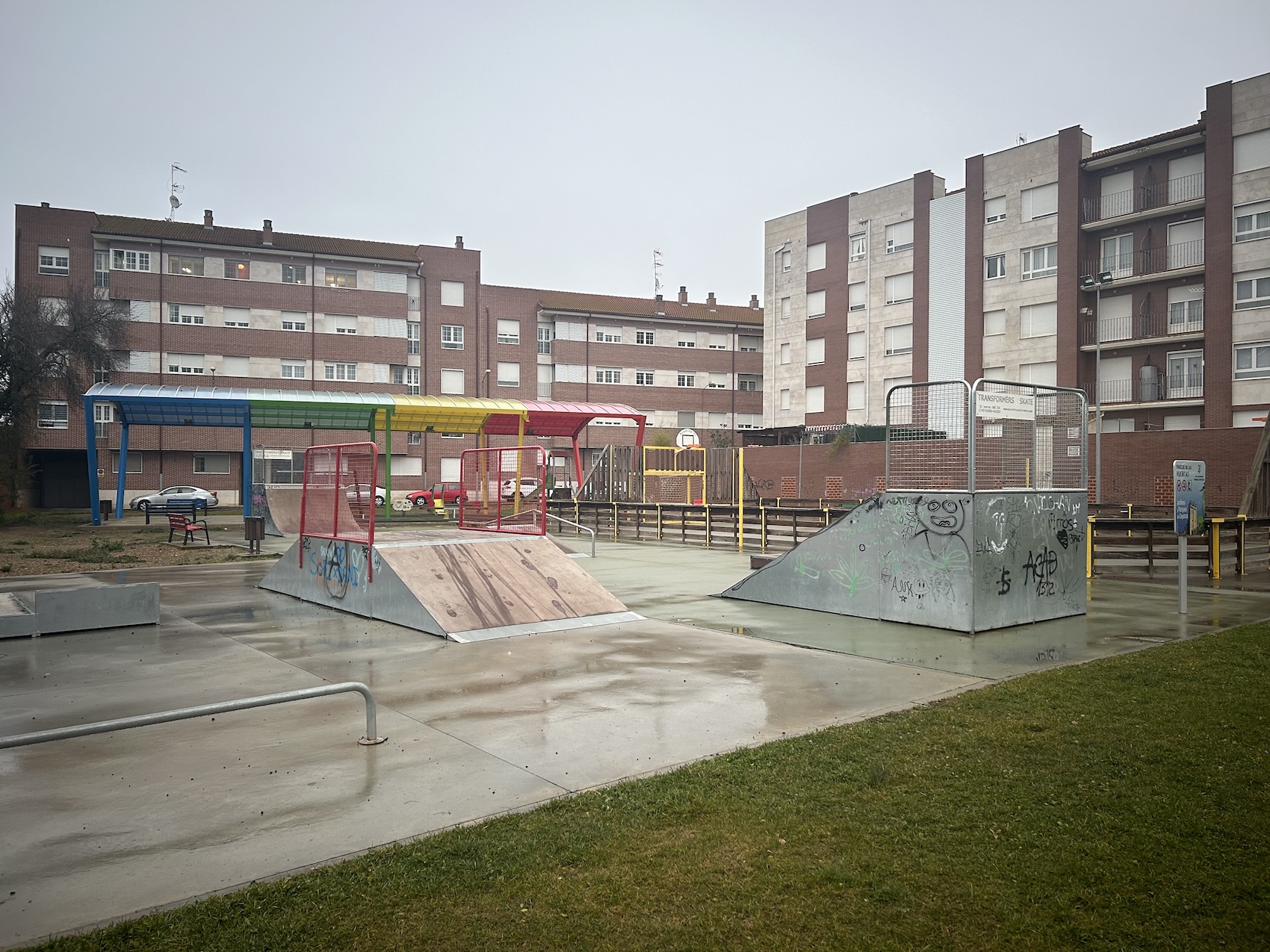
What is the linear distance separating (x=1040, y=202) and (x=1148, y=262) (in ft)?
19.2

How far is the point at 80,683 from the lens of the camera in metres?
7.70

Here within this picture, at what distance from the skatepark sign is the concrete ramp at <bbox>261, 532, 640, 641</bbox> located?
4848mm

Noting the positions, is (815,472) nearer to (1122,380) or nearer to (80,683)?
(1122,380)

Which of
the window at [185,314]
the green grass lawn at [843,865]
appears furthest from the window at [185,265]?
the green grass lawn at [843,865]

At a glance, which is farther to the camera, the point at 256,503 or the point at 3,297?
the point at 3,297

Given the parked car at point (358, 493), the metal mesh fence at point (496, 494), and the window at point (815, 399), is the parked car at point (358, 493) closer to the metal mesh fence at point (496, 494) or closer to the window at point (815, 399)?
the metal mesh fence at point (496, 494)

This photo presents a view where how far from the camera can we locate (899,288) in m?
48.5

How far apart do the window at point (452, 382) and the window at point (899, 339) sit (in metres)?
28.0

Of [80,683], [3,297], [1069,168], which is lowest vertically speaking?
[80,683]

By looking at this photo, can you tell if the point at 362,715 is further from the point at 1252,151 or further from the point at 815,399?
the point at 815,399

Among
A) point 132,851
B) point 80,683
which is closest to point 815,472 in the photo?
point 80,683

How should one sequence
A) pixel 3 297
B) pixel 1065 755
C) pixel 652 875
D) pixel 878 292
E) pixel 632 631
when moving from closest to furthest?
pixel 652 875
pixel 1065 755
pixel 632 631
pixel 3 297
pixel 878 292

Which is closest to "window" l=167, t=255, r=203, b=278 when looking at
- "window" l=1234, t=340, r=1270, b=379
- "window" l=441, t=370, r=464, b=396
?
"window" l=441, t=370, r=464, b=396

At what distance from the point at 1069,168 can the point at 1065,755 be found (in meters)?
43.0
